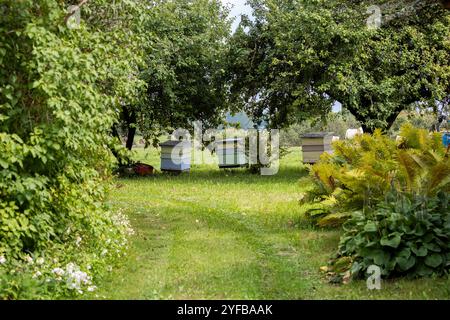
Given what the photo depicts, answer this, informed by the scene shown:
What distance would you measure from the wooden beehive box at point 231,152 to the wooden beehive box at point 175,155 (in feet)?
3.82

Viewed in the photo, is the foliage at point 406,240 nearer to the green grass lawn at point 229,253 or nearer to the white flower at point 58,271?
the green grass lawn at point 229,253

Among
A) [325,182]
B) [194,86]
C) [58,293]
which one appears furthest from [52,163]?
[194,86]

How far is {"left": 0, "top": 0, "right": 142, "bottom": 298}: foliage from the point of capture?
6.04m

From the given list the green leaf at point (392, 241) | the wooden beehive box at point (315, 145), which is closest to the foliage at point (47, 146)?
the green leaf at point (392, 241)

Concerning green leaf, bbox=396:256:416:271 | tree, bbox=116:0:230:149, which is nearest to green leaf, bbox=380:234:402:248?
green leaf, bbox=396:256:416:271

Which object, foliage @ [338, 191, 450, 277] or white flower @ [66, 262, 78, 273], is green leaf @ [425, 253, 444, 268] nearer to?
foliage @ [338, 191, 450, 277]

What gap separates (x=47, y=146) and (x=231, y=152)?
1455 cm

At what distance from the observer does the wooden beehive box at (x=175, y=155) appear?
20.7 metres

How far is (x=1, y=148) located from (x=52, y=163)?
87cm

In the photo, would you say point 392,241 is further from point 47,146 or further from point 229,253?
point 47,146

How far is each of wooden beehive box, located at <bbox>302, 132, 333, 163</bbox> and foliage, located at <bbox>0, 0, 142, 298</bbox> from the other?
12.6m

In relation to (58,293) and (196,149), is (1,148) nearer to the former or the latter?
(58,293)

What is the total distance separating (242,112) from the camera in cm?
2245

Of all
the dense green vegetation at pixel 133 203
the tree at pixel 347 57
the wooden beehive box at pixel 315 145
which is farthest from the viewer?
the wooden beehive box at pixel 315 145
